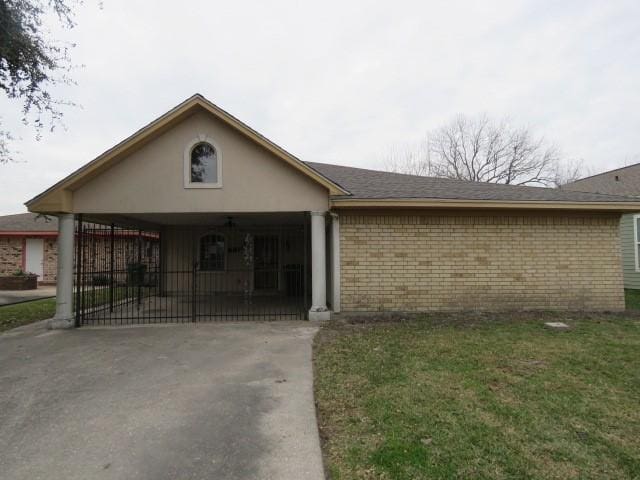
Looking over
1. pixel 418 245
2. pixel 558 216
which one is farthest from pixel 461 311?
pixel 558 216

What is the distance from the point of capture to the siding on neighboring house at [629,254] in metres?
12.6

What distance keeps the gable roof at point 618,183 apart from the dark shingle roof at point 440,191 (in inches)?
277

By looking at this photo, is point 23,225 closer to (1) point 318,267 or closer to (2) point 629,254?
(1) point 318,267

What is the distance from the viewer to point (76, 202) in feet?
24.7

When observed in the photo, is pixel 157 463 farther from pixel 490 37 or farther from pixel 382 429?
pixel 490 37

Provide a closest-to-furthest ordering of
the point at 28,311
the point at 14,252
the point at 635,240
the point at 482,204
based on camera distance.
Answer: the point at 482,204
the point at 28,311
the point at 635,240
the point at 14,252

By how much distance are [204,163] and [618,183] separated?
16903 mm

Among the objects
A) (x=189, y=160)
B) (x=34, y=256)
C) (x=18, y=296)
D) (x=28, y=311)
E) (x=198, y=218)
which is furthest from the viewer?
(x=34, y=256)

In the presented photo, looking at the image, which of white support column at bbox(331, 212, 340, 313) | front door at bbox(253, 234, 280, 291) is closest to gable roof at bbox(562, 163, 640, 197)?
white support column at bbox(331, 212, 340, 313)

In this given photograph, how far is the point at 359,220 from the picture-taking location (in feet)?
26.7

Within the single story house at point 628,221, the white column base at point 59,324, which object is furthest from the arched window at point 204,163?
the single story house at point 628,221

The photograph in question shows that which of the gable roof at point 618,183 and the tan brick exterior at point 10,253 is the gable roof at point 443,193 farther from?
the tan brick exterior at point 10,253

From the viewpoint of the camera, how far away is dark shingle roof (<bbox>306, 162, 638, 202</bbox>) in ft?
26.6

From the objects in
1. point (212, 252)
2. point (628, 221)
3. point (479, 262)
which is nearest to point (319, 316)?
point (479, 262)
